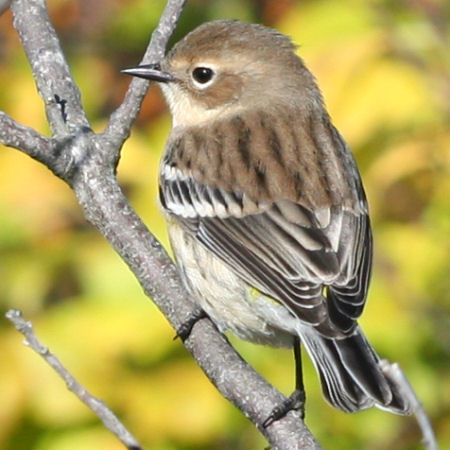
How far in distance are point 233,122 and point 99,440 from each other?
1.79 metres

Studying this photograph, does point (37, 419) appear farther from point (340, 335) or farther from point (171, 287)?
point (340, 335)

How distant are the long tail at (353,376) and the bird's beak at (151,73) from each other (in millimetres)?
1588

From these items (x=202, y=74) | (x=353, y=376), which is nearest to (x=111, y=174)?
(x=202, y=74)

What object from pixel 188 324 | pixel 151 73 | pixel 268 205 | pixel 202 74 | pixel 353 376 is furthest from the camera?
pixel 202 74

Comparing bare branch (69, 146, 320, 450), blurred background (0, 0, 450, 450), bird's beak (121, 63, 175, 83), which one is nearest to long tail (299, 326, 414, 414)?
bare branch (69, 146, 320, 450)

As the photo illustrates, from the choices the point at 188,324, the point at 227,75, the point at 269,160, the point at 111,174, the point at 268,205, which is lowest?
the point at 188,324

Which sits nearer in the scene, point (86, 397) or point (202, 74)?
point (86, 397)

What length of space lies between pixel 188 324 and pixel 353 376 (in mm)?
775

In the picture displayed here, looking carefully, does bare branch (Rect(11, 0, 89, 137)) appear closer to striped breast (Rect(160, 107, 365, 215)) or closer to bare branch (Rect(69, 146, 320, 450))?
bare branch (Rect(69, 146, 320, 450))

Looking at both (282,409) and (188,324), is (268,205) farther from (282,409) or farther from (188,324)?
(282,409)

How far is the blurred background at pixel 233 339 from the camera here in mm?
5801

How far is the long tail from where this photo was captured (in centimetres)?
413

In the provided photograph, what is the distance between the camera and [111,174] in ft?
15.8

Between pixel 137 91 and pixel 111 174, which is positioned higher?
pixel 137 91
